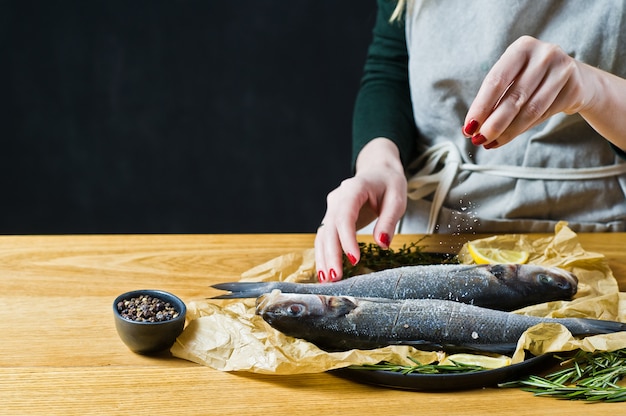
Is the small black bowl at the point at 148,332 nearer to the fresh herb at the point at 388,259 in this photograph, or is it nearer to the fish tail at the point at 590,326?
the fresh herb at the point at 388,259

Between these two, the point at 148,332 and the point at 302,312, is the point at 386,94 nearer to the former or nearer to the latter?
the point at 302,312

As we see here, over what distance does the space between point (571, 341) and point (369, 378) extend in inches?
11.7

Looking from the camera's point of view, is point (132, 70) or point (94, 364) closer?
point (94, 364)

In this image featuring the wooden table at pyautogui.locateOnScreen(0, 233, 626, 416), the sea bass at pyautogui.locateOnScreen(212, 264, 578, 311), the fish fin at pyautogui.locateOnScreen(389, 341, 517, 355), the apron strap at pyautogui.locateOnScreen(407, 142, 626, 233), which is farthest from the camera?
the apron strap at pyautogui.locateOnScreen(407, 142, 626, 233)

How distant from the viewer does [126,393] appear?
1.05m

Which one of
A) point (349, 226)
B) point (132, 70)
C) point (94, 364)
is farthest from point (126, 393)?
point (132, 70)

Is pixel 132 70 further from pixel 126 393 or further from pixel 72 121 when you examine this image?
pixel 126 393

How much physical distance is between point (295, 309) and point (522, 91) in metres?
0.48

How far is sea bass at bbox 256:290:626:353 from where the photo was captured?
1135mm

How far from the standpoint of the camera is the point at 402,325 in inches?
45.1

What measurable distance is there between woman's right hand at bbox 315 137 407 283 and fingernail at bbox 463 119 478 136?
0.86 feet

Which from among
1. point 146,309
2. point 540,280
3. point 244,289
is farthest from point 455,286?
point 146,309

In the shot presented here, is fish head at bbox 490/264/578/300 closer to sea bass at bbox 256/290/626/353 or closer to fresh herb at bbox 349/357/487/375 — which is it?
sea bass at bbox 256/290/626/353

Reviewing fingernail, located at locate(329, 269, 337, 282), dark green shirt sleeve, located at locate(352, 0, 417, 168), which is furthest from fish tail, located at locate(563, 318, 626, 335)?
dark green shirt sleeve, located at locate(352, 0, 417, 168)
